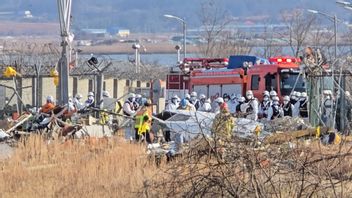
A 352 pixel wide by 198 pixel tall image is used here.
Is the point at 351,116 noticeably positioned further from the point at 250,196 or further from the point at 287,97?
the point at 250,196

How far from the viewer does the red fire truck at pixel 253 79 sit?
3638cm

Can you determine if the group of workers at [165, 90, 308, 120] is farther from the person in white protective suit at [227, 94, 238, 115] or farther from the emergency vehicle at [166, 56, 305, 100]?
the emergency vehicle at [166, 56, 305, 100]

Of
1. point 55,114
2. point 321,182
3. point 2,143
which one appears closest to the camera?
point 321,182

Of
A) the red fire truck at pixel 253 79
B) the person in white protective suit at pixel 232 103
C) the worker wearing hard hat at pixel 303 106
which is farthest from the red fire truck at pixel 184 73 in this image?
the worker wearing hard hat at pixel 303 106

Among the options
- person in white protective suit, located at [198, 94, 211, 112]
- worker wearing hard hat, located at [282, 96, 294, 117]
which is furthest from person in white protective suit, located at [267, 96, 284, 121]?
person in white protective suit, located at [198, 94, 211, 112]

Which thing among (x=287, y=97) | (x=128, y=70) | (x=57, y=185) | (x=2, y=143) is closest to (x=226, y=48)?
(x=128, y=70)

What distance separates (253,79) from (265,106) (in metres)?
4.41

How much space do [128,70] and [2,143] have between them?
3167cm

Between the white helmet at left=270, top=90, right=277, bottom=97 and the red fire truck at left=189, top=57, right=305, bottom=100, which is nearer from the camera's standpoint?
the white helmet at left=270, top=90, right=277, bottom=97

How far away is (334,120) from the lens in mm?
28922

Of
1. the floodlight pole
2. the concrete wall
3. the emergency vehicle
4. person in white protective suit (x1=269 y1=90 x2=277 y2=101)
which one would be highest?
the floodlight pole

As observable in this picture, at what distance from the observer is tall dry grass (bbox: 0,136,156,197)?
53.2ft

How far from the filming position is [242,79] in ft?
125

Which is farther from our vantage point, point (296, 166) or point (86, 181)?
point (86, 181)
